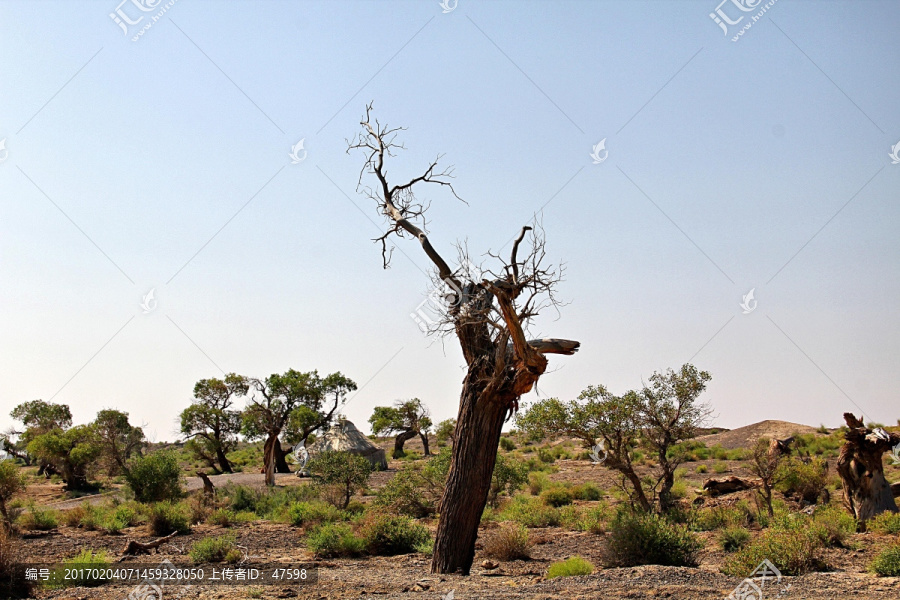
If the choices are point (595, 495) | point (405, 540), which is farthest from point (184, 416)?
point (405, 540)

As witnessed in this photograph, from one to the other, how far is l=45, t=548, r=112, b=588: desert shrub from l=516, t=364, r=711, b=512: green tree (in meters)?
9.71

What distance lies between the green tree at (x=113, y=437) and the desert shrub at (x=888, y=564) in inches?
1112

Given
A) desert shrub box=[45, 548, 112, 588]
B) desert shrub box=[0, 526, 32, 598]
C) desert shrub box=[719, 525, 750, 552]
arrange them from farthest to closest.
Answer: desert shrub box=[719, 525, 750, 552]
desert shrub box=[45, 548, 112, 588]
desert shrub box=[0, 526, 32, 598]

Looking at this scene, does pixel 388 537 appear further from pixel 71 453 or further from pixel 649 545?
pixel 71 453

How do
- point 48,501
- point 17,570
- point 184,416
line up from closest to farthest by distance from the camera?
point 17,570
point 48,501
point 184,416

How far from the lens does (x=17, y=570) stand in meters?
9.27

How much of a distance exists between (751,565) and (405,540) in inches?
275

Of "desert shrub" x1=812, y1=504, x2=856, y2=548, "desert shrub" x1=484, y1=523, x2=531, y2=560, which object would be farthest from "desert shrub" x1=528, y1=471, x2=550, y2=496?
"desert shrub" x1=484, y1=523, x2=531, y2=560

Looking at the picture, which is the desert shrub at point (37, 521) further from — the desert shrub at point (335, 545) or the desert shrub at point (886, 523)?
the desert shrub at point (886, 523)

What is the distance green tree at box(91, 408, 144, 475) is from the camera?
1268 inches

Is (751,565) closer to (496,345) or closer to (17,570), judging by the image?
(496,345)

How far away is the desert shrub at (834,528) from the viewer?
1184cm

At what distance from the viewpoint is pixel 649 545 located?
10.8 meters

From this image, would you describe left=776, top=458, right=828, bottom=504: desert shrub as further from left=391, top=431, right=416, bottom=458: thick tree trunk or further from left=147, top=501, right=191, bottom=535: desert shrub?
left=391, top=431, right=416, bottom=458: thick tree trunk
